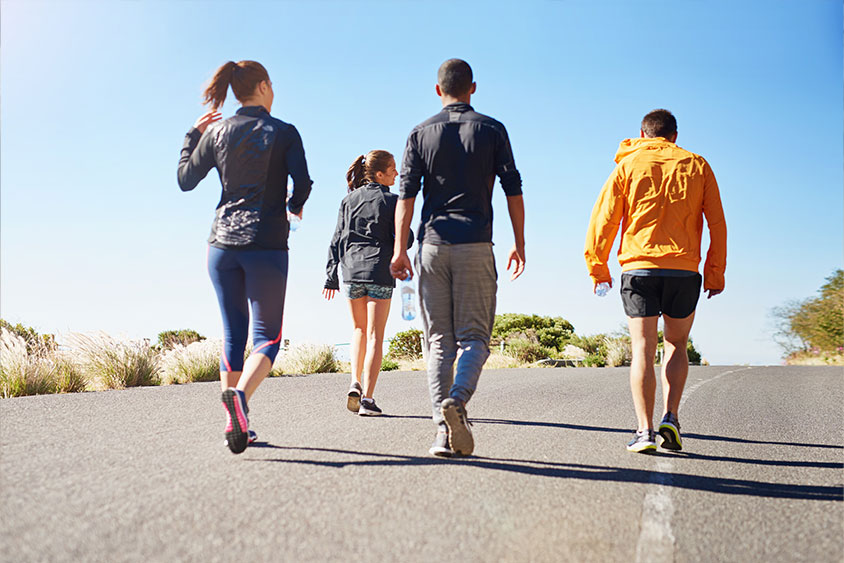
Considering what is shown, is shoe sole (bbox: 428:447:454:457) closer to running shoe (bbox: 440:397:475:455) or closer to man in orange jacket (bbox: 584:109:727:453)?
running shoe (bbox: 440:397:475:455)

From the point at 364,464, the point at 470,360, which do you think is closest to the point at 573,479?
the point at 470,360

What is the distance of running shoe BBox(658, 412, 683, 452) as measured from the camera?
4383 millimetres

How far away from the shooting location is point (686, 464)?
4.06 meters

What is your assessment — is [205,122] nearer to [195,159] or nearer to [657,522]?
[195,159]

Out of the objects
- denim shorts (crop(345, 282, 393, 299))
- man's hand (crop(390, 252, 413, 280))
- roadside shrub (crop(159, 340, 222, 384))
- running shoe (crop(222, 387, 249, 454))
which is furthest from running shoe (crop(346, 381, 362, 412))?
roadside shrub (crop(159, 340, 222, 384))

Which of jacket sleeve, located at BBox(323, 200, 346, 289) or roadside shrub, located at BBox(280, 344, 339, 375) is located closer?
jacket sleeve, located at BBox(323, 200, 346, 289)

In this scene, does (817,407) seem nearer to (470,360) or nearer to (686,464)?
(686,464)

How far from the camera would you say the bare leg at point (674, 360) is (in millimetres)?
4496

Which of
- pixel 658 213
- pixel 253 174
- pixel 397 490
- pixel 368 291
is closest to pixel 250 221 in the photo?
pixel 253 174

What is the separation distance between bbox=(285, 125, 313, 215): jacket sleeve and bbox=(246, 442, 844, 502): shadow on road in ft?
5.36

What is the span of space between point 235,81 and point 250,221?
39.2 inches

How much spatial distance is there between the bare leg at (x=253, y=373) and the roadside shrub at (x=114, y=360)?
575cm

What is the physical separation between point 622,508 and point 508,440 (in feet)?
5.88

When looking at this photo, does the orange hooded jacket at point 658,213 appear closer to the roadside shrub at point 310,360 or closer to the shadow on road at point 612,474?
the shadow on road at point 612,474
